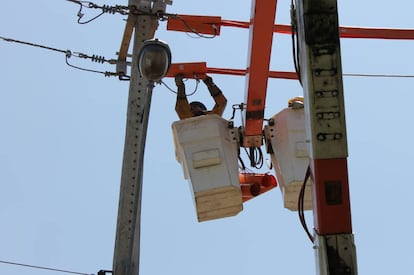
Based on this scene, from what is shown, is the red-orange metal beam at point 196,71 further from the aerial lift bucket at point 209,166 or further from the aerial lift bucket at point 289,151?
the aerial lift bucket at point 209,166

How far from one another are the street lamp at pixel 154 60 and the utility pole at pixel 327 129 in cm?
113

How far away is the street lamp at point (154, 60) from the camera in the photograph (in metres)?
4.15

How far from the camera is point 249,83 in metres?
6.43

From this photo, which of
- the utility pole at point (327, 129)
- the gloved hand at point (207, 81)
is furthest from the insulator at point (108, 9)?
the utility pole at point (327, 129)

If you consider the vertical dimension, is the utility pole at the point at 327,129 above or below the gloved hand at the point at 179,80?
below

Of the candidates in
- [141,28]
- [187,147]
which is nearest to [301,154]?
[187,147]

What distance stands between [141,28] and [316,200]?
3.65 m

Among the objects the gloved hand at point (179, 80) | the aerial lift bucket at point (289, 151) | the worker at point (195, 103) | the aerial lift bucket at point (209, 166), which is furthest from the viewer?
the gloved hand at point (179, 80)

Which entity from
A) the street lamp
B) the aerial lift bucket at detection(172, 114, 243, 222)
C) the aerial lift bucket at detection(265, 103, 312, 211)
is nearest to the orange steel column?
the aerial lift bucket at detection(265, 103, 312, 211)

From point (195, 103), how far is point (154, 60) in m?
3.01

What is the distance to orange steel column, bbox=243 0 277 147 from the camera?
5.96 m

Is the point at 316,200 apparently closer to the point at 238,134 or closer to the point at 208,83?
the point at 238,134

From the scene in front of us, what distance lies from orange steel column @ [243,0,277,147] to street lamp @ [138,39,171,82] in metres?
1.99

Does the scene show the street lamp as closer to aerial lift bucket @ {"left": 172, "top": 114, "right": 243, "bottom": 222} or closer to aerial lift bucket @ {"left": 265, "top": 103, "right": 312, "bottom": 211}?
aerial lift bucket @ {"left": 172, "top": 114, "right": 243, "bottom": 222}
